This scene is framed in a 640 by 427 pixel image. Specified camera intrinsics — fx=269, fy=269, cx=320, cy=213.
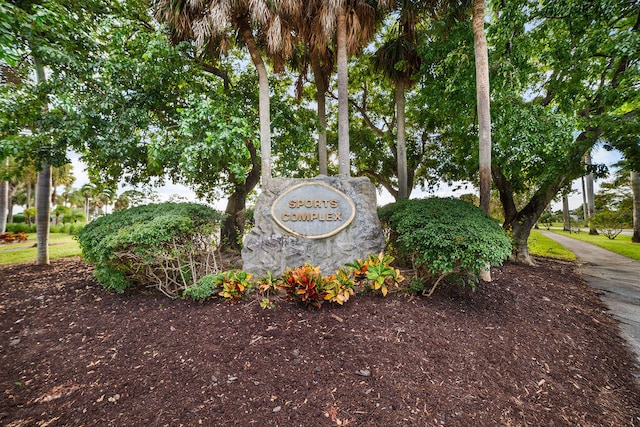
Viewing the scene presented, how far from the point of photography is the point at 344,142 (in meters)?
6.14

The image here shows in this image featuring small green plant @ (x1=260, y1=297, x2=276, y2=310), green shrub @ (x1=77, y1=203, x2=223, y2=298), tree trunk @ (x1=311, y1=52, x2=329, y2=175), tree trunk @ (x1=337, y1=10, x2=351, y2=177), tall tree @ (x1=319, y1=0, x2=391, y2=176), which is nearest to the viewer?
small green plant @ (x1=260, y1=297, x2=276, y2=310)

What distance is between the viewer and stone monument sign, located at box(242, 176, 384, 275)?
473 centimetres

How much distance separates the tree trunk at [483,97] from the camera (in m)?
4.92

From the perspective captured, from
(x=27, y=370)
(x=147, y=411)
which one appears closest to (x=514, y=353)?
(x=147, y=411)

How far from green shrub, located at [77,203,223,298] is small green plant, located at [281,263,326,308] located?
5.38 ft

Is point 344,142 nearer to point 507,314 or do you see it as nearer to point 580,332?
point 507,314

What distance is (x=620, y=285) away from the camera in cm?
582

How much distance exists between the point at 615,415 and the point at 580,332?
5.38ft

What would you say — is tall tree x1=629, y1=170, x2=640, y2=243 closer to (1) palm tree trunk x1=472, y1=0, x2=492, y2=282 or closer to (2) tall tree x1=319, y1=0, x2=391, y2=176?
(1) palm tree trunk x1=472, y1=0, x2=492, y2=282

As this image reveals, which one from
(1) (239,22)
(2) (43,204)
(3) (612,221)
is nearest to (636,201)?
(3) (612,221)

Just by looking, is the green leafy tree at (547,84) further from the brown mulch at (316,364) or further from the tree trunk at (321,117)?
the brown mulch at (316,364)

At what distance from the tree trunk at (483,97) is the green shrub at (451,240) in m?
0.84

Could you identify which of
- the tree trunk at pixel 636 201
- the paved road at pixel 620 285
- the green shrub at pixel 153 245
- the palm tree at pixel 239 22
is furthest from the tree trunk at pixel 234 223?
the tree trunk at pixel 636 201

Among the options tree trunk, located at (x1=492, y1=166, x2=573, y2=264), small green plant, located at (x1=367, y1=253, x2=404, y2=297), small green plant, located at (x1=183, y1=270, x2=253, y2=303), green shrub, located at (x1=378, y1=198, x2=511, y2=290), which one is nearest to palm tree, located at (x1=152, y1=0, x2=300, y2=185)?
small green plant, located at (x1=183, y1=270, x2=253, y2=303)
